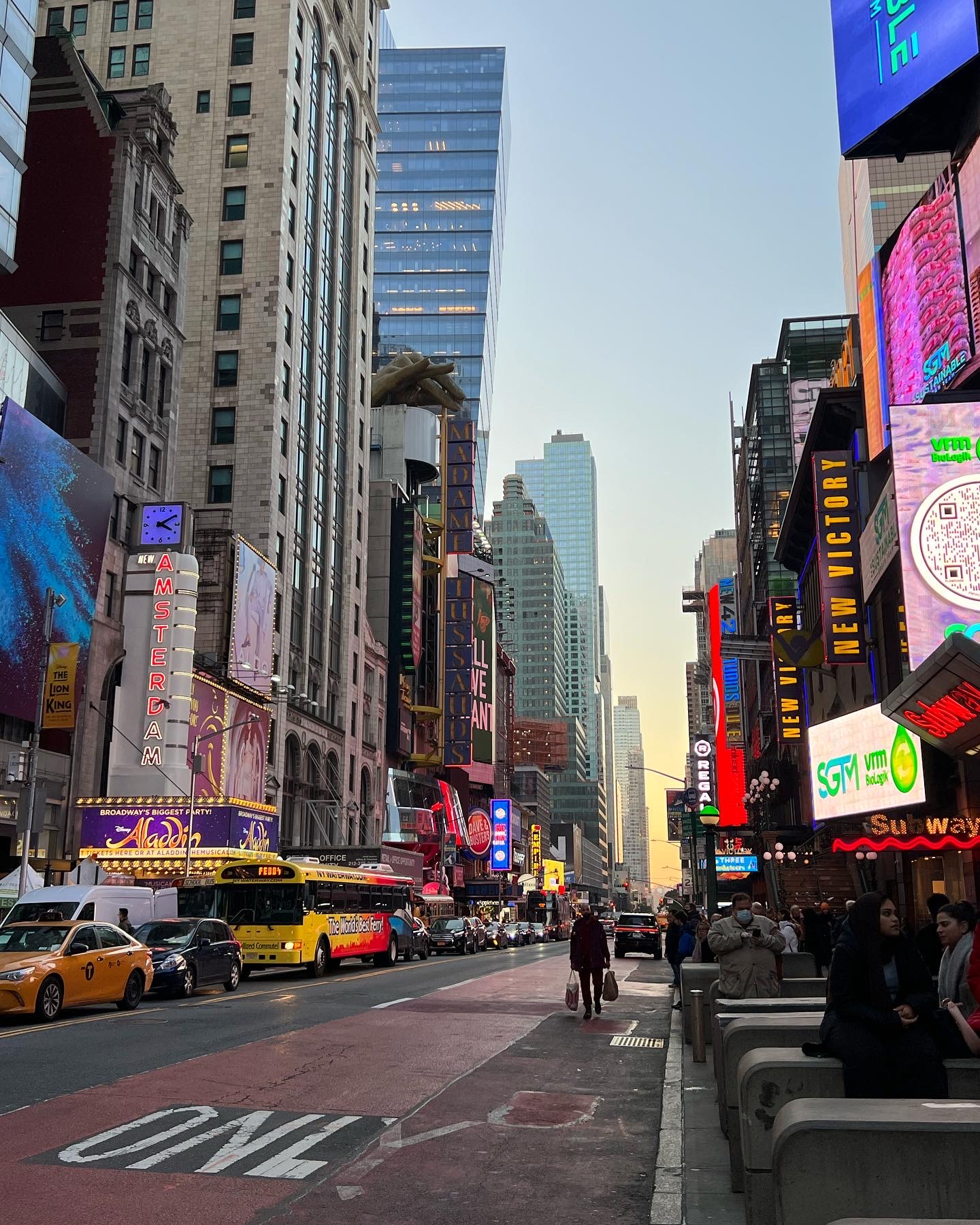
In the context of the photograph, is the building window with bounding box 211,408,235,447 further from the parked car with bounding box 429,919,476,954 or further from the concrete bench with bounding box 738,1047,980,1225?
the concrete bench with bounding box 738,1047,980,1225

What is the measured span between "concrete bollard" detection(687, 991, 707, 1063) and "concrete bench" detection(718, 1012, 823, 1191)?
250 inches

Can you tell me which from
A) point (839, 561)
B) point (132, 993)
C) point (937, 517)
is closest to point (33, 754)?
point (132, 993)

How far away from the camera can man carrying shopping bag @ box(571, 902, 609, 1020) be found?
830 inches

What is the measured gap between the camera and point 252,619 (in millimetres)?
56875

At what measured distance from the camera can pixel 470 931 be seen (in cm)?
5581

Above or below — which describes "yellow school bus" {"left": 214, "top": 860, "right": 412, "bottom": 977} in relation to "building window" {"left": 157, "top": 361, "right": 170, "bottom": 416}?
below

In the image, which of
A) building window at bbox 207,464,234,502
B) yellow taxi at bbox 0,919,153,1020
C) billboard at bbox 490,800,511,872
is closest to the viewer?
yellow taxi at bbox 0,919,153,1020

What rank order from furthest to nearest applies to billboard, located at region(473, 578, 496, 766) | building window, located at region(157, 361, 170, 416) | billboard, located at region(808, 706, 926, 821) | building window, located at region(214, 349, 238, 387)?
billboard, located at region(473, 578, 496, 766) < building window, located at region(214, 349, 238, 387) < building window, located at region(157, 361, 170, 416) < billboard, located at region(808, 706, 926, 821)

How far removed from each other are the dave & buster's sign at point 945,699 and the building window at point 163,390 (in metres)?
39.3

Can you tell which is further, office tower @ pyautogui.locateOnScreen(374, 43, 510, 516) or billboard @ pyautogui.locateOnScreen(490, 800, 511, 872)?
office tower @ pyautogui.locateOnScreen(374, 43, 510, 516)

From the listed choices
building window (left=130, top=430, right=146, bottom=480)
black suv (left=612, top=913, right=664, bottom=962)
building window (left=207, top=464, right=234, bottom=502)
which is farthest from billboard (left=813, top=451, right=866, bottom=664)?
building window (left=207, top=464, right=234, bottom=502)

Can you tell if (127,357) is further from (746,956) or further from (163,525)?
(746,956)

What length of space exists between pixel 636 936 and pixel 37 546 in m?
31.6

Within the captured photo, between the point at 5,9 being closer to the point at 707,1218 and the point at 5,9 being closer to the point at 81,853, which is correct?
the point at 81,853
